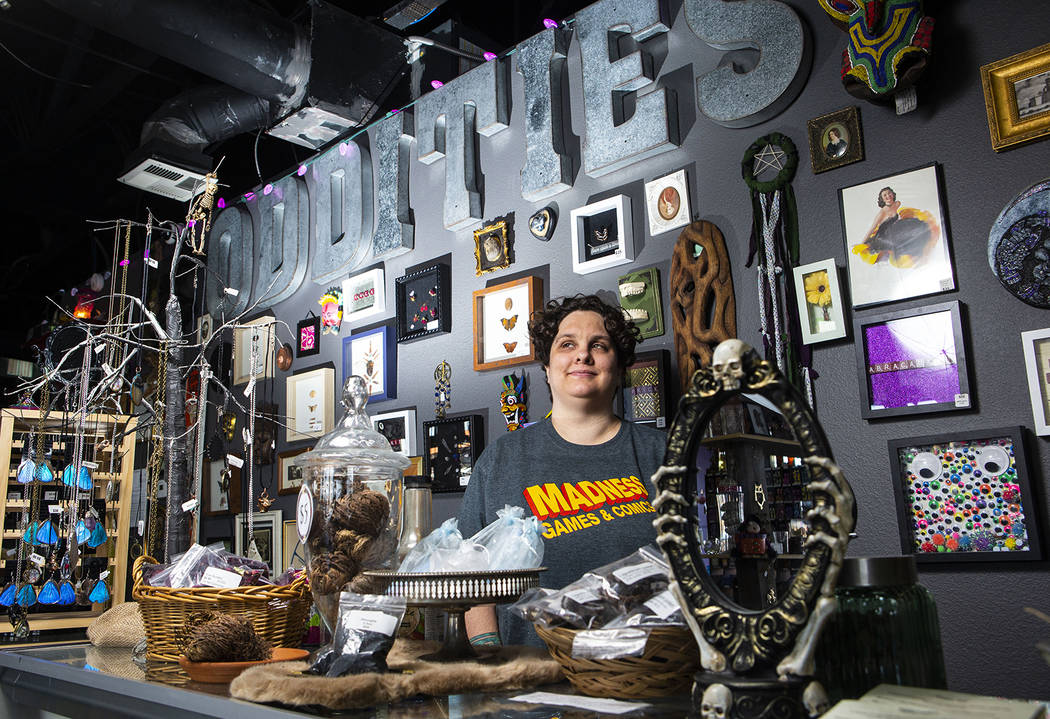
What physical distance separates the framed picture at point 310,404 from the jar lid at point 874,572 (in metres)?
3.34

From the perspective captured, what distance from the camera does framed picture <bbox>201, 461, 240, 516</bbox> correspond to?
4496mm

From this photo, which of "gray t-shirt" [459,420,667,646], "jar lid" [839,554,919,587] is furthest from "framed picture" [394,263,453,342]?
"jar lid" [839,554,919,587]

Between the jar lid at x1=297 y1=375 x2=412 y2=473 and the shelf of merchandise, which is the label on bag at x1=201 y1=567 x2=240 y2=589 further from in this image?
the shelf of merchandise

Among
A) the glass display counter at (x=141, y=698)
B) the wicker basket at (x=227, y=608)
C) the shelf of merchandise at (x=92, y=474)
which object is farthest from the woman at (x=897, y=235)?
the shelf of merchandise at (x=92, y=474)

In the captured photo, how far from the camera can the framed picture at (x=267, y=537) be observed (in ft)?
13.5

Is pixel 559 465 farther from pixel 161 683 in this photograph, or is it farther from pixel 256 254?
pixel 256 254

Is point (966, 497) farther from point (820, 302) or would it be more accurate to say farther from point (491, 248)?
point (491, 248)

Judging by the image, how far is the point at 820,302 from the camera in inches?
92.5

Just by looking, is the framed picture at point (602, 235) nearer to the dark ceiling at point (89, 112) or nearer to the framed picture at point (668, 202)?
the framed picture at point (668, 202)

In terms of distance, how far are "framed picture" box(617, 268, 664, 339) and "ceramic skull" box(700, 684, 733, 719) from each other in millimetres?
1977

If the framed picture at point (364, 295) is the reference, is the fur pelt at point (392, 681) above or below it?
below

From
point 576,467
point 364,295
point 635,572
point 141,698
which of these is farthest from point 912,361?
point 364,295

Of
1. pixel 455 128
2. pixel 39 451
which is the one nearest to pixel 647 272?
pixel 455 128

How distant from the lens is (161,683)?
130 centimetres
